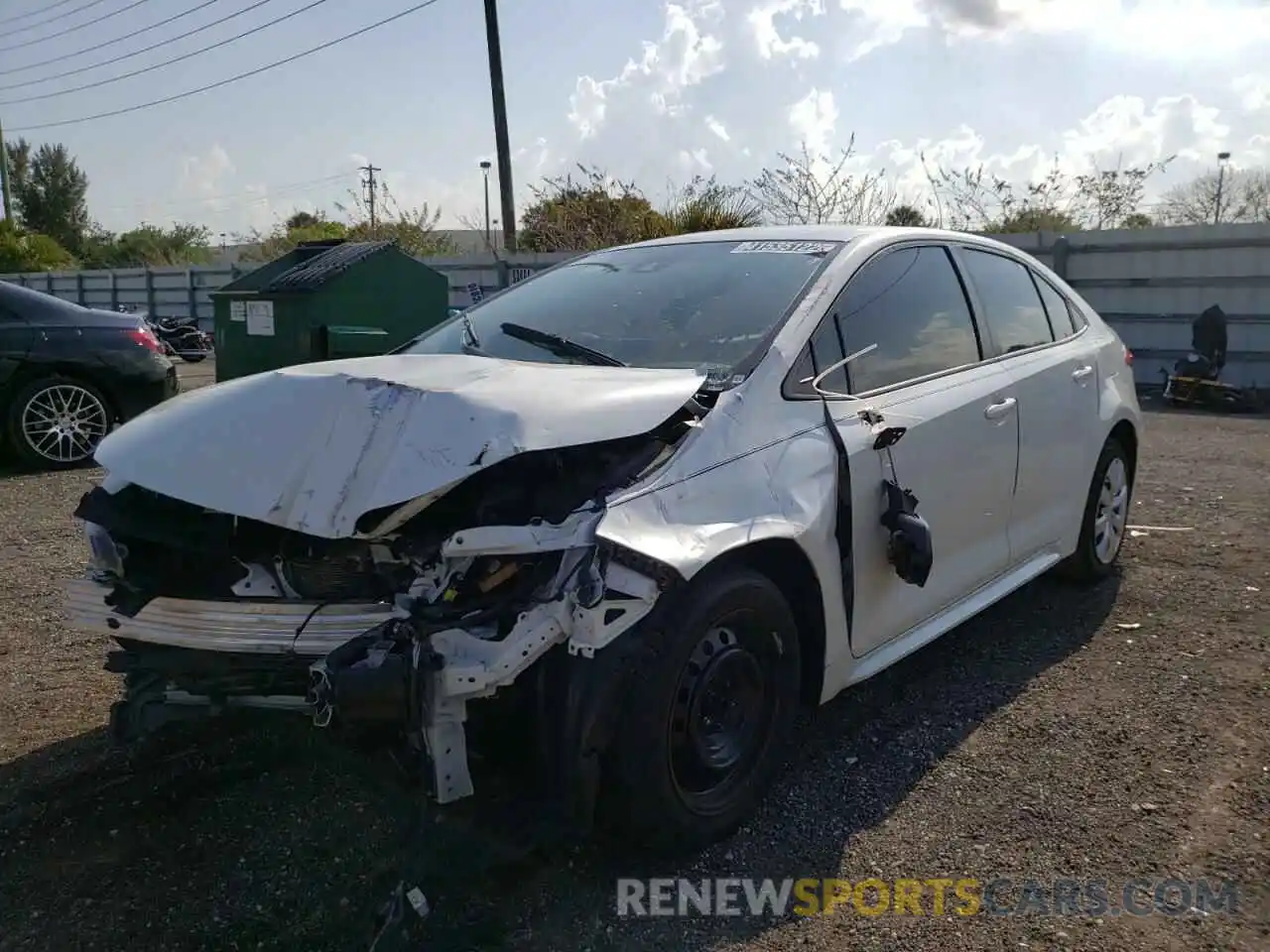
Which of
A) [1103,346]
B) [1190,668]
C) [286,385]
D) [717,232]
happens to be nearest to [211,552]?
[286,385]

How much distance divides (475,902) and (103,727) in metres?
1.80

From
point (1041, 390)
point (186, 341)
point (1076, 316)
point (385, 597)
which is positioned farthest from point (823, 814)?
point (186, 341)

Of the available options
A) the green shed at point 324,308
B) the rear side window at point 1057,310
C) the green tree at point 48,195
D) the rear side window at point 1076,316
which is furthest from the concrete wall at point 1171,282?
the green tree at point 48,195

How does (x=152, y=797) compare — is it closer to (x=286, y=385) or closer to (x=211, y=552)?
(x=211, y=552)

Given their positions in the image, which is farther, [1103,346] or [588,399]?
[1103,346]

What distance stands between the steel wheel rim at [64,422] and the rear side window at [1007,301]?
689cm

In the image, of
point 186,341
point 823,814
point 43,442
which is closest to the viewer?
point 823,814

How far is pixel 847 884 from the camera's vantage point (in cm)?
278

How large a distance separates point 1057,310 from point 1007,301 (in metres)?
0.56

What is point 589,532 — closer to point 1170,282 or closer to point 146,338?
point 146,338

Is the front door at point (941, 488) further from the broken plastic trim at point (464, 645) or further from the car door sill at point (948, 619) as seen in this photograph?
the broken plastic trim at point (464, 645)

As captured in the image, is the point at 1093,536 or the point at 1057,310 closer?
the point at 1057,310

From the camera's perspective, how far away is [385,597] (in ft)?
9.05

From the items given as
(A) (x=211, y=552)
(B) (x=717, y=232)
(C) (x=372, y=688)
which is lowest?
(C) (x=372, y=688)
